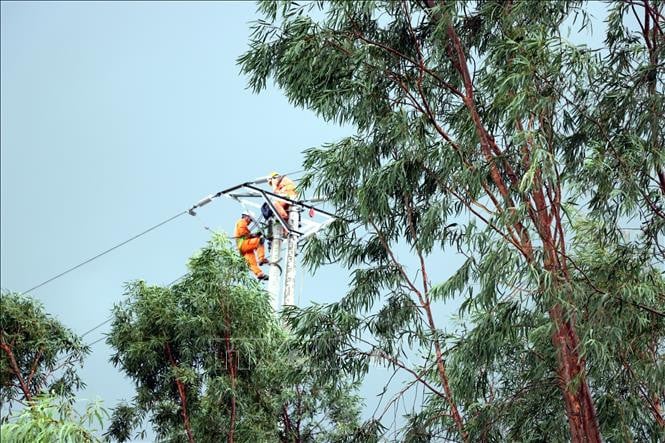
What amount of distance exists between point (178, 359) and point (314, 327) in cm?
265

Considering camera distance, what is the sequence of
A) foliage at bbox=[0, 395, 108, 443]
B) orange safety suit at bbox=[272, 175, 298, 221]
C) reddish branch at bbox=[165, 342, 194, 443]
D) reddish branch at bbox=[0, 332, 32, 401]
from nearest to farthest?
foliage at bbox=[0, 395, 108, 443]
reddish branch at bbox=[165, 342, 194, 443]
reddish branch at bbox=[0, 332, 32, 401]
orange safety suit at bbox=[272, 175, 298, 221]

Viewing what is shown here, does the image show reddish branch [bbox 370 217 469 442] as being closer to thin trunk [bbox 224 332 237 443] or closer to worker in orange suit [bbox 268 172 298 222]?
thin trunk [bbox 224 332 237 443]

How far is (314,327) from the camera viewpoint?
660 cm

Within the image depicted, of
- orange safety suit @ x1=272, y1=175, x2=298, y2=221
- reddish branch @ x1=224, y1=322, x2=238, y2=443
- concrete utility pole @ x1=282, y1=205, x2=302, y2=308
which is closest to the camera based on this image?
reddish branch @ x1=224, y1=322, x2=238, y2=443

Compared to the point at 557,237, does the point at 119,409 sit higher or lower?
higher

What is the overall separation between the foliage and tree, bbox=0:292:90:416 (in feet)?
9.33

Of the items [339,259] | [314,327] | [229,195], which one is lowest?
[314,327]

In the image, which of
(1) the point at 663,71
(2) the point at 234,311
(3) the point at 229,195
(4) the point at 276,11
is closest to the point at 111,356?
(2) the point at 234,311

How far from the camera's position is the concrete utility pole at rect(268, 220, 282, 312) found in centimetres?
→ 931

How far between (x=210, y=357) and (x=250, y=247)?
5.54 feet

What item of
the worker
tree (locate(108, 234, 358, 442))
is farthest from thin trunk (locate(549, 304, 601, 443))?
the worker

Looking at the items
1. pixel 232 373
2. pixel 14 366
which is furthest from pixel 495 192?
pixel 14 366

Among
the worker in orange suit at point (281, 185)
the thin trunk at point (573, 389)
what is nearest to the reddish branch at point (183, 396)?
the worker in orange suit at point (281, 185)

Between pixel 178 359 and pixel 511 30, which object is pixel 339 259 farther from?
pixel 178 359
